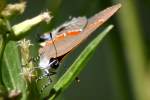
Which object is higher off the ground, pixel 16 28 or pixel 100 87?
pixel 16 28

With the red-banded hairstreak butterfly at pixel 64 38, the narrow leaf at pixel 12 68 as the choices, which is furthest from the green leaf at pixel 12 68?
the red-banded hairstreak butterfly at pixel 64 38

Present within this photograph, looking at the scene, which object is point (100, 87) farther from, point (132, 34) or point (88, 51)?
point (88, 51)

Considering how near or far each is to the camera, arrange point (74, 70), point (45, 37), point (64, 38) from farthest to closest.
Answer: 1. point (45, 37)
2. point (64, 38)
3. point (74, 70)

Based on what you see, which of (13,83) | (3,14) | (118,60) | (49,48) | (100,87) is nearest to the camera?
(3,14)

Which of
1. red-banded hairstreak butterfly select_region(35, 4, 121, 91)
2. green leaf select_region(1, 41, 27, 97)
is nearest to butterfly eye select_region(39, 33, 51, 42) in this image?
red-banded hairstreak butterfly select_region(35, 4, 121, 91)

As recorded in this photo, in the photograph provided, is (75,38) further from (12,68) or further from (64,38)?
(12,68)

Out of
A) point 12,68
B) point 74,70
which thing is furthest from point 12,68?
point 74,70

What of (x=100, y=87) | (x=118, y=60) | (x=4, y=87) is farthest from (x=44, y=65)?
(x=100, y=87)

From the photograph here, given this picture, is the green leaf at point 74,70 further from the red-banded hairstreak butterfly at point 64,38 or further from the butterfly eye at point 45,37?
the butterfly eye at point 45,37
